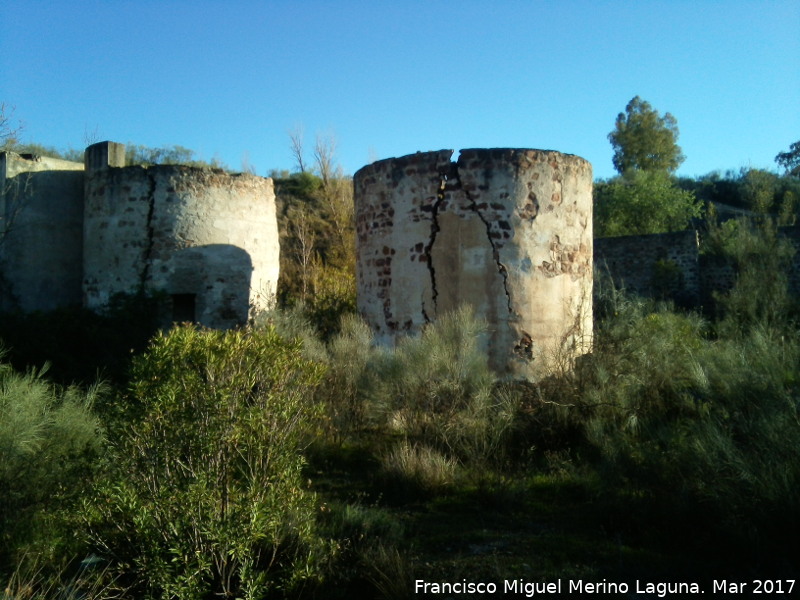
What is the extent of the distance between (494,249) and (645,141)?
32247 millimetres

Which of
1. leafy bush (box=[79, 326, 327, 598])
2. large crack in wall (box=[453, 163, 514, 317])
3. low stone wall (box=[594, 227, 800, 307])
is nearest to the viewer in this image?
leafy bush (box=[79, 326, 327, 598])

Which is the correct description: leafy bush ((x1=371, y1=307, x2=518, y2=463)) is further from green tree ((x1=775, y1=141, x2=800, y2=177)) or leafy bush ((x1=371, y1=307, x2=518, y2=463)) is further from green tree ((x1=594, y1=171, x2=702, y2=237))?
green tree ((x1=775, y1=141, x2=800, y2=177))

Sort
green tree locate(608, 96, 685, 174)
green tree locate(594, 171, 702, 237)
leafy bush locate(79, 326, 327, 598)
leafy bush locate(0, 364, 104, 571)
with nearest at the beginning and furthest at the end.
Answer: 1. leafy bush locate(79, 326, 327, 598)
2. leafy bush locate(0, 364, 104, 571)
3. green tree locate(594, 171, 702, 237)
4. green tree locate(608, 96, 685, 174)

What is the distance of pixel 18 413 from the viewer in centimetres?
443

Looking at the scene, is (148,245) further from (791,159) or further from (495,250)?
(791,159)

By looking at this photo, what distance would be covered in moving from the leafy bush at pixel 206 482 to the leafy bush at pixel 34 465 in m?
0.45

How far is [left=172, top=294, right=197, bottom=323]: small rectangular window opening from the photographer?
9.45 metres

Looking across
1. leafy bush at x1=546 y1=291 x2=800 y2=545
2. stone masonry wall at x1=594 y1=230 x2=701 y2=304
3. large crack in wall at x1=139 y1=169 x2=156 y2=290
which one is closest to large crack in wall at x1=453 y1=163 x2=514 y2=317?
leafy bush at x1=546 y1=291 x2=800 y2=545

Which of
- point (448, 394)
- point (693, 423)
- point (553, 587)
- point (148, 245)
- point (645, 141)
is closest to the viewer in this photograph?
point (553, 587)

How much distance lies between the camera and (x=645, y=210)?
2580cm

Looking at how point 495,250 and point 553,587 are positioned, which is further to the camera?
point 495,250

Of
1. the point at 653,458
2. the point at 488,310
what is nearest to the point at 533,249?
the point at 488,310

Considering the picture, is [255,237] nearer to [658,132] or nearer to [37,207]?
[37,207]

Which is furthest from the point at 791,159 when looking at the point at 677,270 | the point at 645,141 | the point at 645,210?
the point at 677,270
